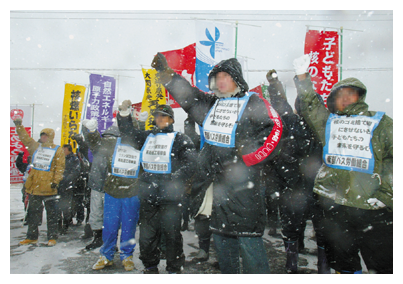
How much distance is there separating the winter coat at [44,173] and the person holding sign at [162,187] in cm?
245

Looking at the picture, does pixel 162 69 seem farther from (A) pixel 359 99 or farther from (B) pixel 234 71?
(A) pixel 359 99

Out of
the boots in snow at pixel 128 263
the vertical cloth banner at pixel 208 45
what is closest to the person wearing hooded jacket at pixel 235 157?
the boots in snow at pixel 128 263

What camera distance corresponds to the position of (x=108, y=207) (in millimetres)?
3416

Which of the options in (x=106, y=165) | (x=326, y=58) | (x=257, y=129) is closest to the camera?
(x=257, y=129)

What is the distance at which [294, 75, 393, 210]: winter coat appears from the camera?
Answer: 6.52ft

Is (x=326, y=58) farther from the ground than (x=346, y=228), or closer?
farther from the ground

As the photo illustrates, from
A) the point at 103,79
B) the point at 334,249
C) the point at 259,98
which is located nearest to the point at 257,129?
the point at 259,98

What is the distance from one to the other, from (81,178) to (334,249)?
6.05 meters

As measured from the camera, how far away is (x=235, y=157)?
201 cm

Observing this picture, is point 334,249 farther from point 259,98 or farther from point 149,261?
point 149,261

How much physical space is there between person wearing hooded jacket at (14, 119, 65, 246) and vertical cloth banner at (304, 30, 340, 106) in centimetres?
631

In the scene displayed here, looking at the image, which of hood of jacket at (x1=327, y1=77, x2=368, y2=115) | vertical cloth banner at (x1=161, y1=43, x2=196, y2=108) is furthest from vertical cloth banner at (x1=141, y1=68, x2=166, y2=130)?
hood of jacket at (x1=327, y1=77, x2=368, y2=115)

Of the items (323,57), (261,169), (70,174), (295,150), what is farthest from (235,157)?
(323,57)

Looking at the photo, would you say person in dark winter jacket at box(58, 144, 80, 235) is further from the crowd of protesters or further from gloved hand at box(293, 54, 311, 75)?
gloved hand at box(293, 54, 311, 75)
